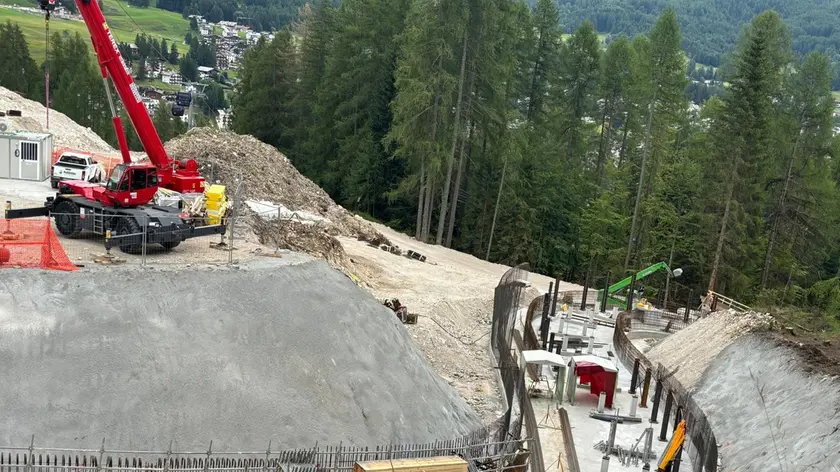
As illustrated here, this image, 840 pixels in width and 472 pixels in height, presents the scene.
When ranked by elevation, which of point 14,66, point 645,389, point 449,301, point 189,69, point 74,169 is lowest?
point 645,389

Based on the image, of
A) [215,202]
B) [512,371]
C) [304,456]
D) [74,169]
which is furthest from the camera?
[74,169]

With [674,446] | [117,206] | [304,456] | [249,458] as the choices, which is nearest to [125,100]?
[117,206]

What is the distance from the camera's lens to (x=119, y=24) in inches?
6393

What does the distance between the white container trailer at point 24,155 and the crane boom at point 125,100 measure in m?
3.81

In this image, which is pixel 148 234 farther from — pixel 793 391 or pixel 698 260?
pixel 698 260

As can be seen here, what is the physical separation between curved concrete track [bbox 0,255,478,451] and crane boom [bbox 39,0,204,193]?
881cm

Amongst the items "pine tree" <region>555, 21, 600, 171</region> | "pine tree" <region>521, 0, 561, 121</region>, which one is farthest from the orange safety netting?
"pine tree" <region>555, 21, 600, 171</region>

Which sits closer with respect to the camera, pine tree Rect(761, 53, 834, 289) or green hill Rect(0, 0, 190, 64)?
pine tree Rect(761, 53, 834, 289)

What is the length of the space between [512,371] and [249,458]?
10.0 m

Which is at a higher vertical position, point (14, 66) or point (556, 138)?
point (14, 66)

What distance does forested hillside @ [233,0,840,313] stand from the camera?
48.4m

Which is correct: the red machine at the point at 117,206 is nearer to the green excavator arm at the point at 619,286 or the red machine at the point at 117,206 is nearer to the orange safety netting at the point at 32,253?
the orange safety netting at the point at 32,253

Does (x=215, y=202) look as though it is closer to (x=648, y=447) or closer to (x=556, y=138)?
(x=648, y=447)

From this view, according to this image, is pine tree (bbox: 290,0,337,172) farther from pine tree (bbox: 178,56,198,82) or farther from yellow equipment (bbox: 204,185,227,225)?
pine tree (bbox: 178,56,198,82)
